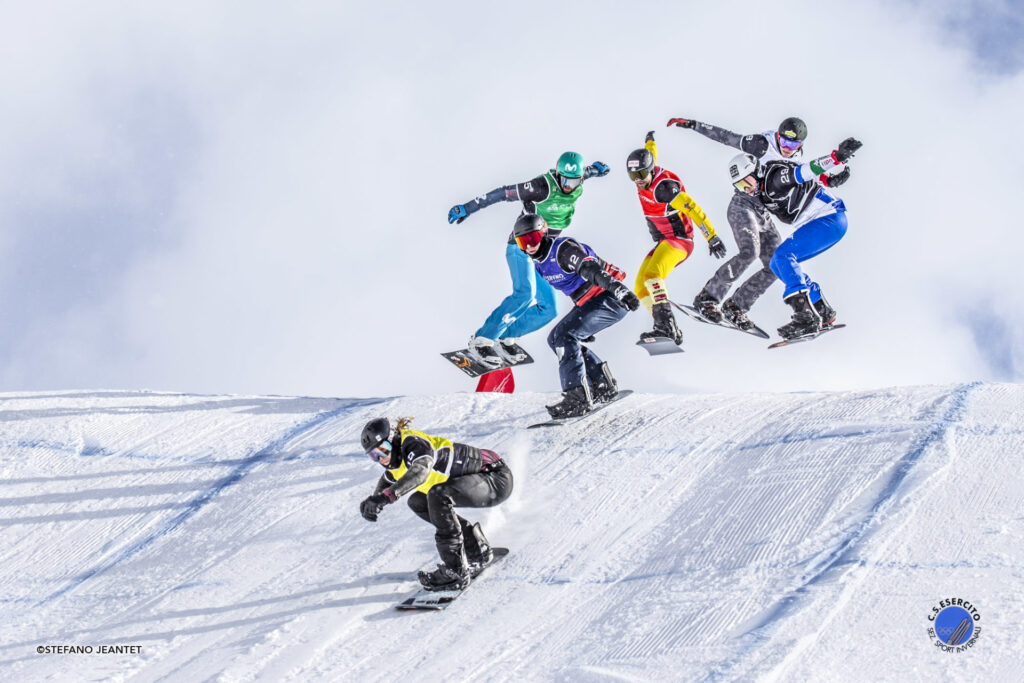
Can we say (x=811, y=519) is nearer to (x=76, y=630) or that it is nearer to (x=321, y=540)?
(x=321, y=540)

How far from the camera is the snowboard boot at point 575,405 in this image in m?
8.80

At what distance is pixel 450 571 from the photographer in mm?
6605

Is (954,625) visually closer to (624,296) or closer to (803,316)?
(624,296)

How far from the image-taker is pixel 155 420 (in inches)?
415

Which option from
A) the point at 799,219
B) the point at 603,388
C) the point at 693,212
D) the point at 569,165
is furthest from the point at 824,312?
the point at 569,165

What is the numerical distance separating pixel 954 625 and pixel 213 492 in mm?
5930

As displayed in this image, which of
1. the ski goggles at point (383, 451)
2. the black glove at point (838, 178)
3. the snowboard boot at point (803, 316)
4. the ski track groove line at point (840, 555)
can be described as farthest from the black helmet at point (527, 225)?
the ski track groove line at point (840, 555)

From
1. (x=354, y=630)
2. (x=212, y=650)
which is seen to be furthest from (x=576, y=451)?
(x=212, y=650)

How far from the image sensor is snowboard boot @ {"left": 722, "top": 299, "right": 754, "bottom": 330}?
903 cm

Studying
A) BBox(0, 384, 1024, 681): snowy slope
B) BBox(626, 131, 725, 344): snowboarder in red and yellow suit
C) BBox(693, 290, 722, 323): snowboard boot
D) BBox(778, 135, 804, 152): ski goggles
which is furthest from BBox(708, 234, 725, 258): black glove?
BBox(0, 384, 1024, 681): snowy slope

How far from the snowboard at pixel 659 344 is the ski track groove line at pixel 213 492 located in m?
3.05

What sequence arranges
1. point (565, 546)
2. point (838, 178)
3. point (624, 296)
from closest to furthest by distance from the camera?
point (565, 546)
point (624, 296)
point (838, 178)

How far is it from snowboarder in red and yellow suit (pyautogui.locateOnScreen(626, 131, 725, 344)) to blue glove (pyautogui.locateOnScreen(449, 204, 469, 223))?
1483 mm

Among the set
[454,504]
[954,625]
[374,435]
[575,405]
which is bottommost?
[954,625]
